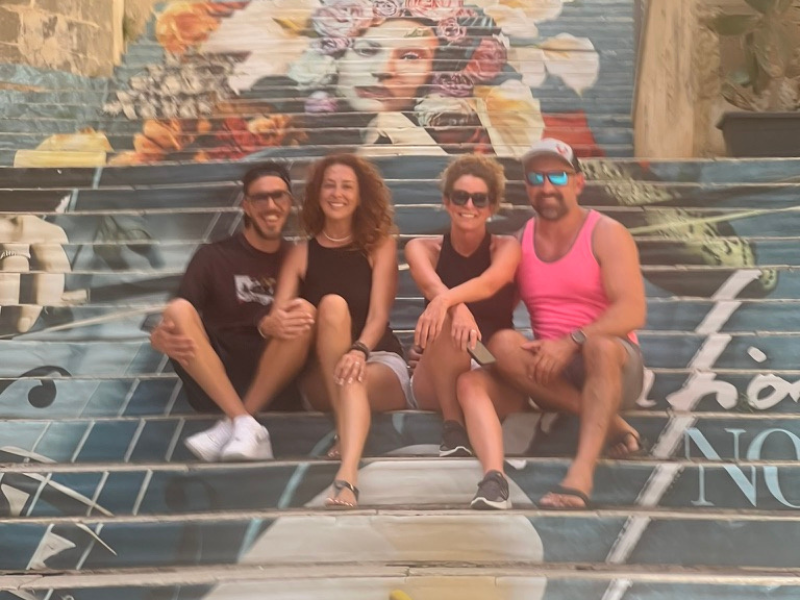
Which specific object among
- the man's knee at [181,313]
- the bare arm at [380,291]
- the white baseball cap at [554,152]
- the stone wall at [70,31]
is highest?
the white baseball cap at [554,152]

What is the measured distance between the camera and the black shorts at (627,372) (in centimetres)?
289

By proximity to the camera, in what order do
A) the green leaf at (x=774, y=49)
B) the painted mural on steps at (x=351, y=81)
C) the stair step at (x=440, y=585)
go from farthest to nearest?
the painted mural on steps at (x=351, y=81), the green leaf at (x=774, y=49), the stair step at (x=440, y=585)

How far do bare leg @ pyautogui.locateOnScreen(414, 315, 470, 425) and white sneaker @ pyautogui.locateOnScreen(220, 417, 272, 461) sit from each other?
481mm

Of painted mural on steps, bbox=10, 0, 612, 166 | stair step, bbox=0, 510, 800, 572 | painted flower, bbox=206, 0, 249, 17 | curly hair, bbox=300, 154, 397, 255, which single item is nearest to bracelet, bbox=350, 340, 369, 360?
curly hair, bbox=300, 154, 397, 255

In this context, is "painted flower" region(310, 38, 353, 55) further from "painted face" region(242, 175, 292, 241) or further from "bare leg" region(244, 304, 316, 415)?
"bare leg" region(244, 304, 316, 415)

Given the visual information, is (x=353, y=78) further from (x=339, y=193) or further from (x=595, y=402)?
(x=595, y=402)

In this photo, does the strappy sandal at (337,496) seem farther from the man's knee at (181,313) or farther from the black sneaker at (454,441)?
the man's knee at (181,313)

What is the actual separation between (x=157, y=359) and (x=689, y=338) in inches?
71.3

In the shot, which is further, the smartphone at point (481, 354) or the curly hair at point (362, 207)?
the curly hair at point (362, 207)

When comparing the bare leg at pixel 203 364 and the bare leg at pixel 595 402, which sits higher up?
the bare leg at pixel 595 402

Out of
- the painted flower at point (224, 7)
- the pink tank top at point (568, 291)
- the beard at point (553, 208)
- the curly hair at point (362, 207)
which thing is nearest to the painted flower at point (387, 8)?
the painted flower at point (224, 7)

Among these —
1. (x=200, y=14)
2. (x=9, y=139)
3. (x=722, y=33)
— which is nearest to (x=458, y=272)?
(x=722, y=33)

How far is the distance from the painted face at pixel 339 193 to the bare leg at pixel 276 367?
0.34m

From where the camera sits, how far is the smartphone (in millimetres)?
2885
